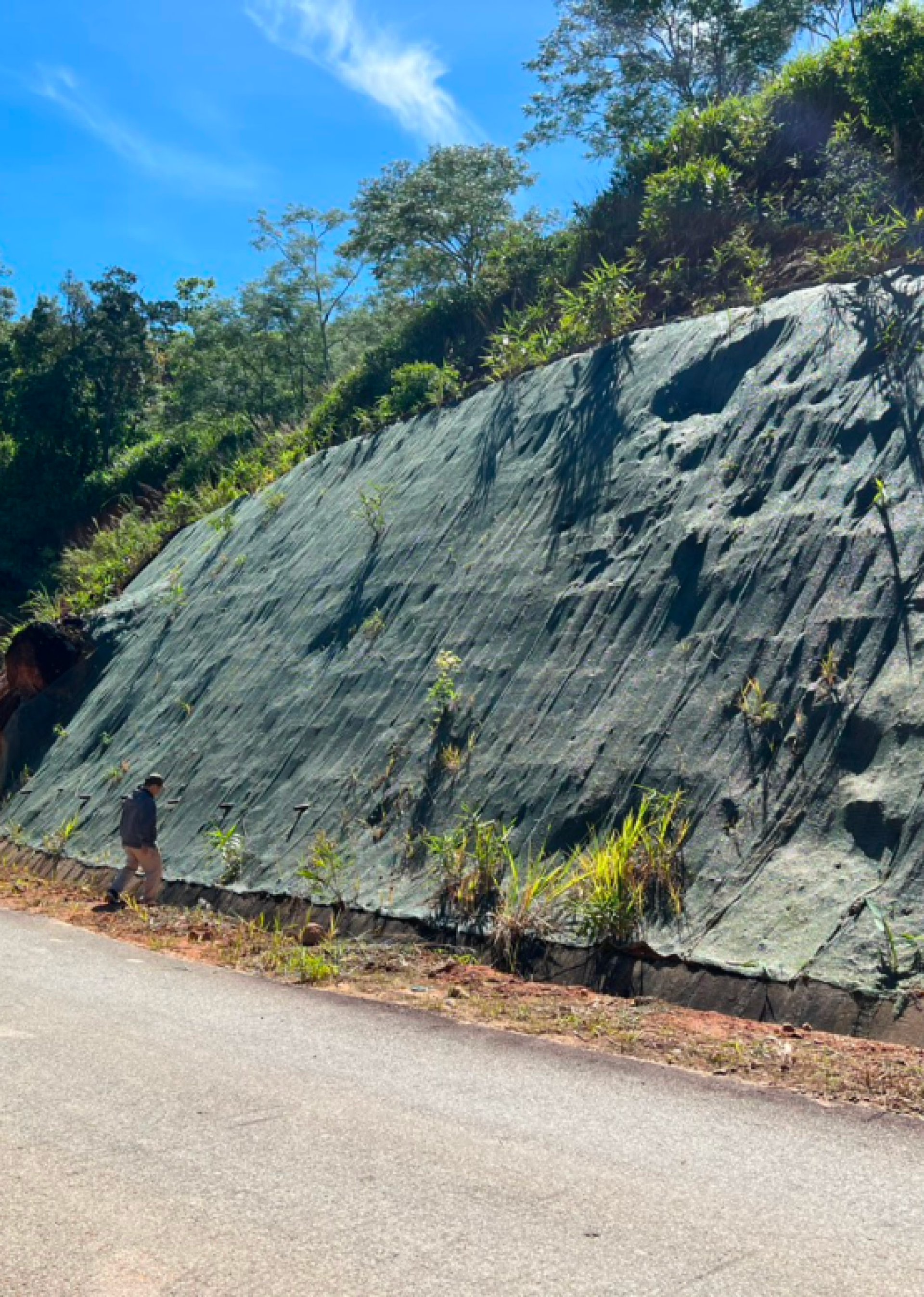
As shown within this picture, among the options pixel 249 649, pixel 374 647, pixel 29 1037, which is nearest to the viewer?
pixel 29 1037

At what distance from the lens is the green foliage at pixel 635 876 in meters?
7.85

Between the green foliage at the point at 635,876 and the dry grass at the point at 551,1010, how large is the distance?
18.0 inches

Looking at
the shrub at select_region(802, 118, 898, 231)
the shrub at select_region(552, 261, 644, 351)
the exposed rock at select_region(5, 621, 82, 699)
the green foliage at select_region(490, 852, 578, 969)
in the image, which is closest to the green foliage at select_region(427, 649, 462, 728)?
the green foliage at select_region(490, 852, 578, 969)

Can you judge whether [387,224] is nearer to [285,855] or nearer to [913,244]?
[913,244]

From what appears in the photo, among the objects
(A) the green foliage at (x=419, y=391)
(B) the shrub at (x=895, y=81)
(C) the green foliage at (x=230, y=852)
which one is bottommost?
(C) the green foliage at (x=230, y=852)

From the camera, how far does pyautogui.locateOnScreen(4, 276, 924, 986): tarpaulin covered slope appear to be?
7.58 m

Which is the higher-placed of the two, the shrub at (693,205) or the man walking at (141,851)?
the shrub at (693,205)

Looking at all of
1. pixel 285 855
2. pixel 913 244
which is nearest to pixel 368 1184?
pixel 285 855

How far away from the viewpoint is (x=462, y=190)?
22.2 m

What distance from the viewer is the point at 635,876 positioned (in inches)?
315

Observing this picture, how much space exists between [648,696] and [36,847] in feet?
29.7

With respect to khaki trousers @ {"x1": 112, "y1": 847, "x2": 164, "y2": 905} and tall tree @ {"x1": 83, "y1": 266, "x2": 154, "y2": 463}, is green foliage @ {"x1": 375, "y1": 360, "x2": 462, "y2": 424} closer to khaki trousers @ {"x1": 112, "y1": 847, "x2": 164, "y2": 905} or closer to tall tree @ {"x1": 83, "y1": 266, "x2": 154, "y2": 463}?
khaki trousers @ {"x1": 112, "y1": 847, "x2": 164, "y2": 905}

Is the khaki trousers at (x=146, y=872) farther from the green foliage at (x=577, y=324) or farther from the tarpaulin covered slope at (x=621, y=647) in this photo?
the green foliage at (x=577, y=324)

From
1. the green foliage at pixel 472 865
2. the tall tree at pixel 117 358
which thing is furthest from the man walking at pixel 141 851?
the tall tree at pixel 117 358
